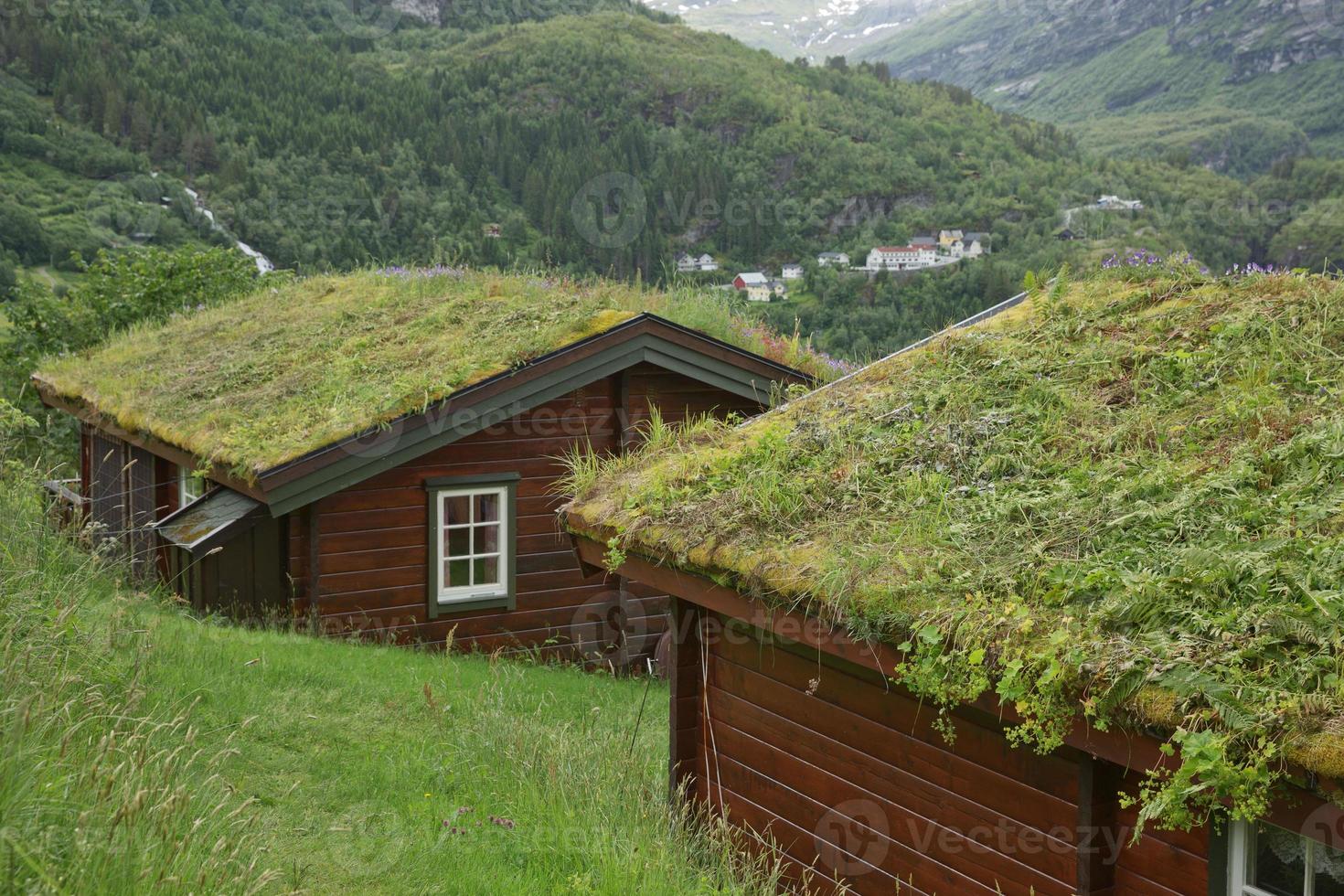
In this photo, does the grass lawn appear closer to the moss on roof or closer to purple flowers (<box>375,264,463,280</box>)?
the moss on roof

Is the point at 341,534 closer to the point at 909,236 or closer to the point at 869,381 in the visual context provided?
the point at 869,381

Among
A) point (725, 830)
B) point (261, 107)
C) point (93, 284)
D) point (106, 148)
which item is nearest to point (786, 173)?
point (261, 107)

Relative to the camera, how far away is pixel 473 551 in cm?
1188

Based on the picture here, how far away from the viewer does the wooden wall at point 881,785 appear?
168 inches

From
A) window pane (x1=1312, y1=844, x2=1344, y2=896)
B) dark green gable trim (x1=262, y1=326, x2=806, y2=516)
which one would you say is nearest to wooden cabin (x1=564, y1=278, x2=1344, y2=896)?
window pane (x1=1312, y1=844, x2=1344, y2=896)

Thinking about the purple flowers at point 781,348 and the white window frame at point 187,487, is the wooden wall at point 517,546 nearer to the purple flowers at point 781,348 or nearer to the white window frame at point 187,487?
the purple flowers at point 781,348

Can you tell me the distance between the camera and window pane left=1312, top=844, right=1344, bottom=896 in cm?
361

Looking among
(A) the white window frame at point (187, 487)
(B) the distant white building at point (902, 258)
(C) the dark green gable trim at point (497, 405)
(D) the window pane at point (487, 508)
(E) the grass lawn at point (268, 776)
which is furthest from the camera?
(B) the distant white building at point (902, 258)

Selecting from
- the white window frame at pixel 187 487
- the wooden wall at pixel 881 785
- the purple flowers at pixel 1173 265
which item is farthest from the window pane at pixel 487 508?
the purple flowers at pixel 1173 265

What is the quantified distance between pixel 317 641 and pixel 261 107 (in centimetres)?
8386

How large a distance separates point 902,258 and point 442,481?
60.3 m

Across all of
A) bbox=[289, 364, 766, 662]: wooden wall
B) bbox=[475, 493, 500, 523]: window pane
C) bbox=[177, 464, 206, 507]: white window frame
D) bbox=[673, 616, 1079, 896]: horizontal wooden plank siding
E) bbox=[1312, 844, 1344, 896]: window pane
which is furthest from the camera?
bbox=[177, 464, 206, 507]: white window frame

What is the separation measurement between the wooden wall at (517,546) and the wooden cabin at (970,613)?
15.9ft

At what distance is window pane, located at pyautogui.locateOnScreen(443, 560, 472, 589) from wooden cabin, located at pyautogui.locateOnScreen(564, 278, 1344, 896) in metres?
5.10
